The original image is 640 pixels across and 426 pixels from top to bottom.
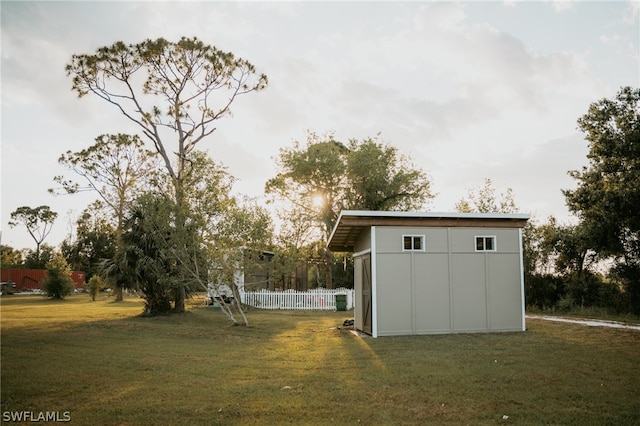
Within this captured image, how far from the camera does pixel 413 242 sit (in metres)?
14.9

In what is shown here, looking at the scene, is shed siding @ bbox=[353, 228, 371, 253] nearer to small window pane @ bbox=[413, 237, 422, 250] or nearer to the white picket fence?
small window pane @ bbox=[413, 237, 422, 250]

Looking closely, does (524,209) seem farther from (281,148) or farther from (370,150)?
(281,148)

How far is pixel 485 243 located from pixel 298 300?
549 inches

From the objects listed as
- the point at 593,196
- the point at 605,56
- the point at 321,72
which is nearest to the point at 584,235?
the point at 593,196

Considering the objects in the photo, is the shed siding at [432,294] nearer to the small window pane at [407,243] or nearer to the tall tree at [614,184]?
the small window pane at [407,243]

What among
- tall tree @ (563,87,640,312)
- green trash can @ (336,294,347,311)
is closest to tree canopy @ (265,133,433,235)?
green trash can @ (336,294,347,311)

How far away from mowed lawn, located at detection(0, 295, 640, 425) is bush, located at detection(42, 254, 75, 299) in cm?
2167

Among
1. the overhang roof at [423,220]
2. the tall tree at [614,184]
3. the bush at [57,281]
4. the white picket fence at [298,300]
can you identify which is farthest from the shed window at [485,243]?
the bush at [57,281]

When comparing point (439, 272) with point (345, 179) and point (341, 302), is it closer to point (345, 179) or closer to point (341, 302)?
point (341, 302)

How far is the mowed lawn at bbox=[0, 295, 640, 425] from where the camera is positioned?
6.20 m

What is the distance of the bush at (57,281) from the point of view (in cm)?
3300

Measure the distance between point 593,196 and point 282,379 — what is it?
17036mm

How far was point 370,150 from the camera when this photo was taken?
33.1 meters

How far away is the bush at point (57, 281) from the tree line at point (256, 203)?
88.2 inches
